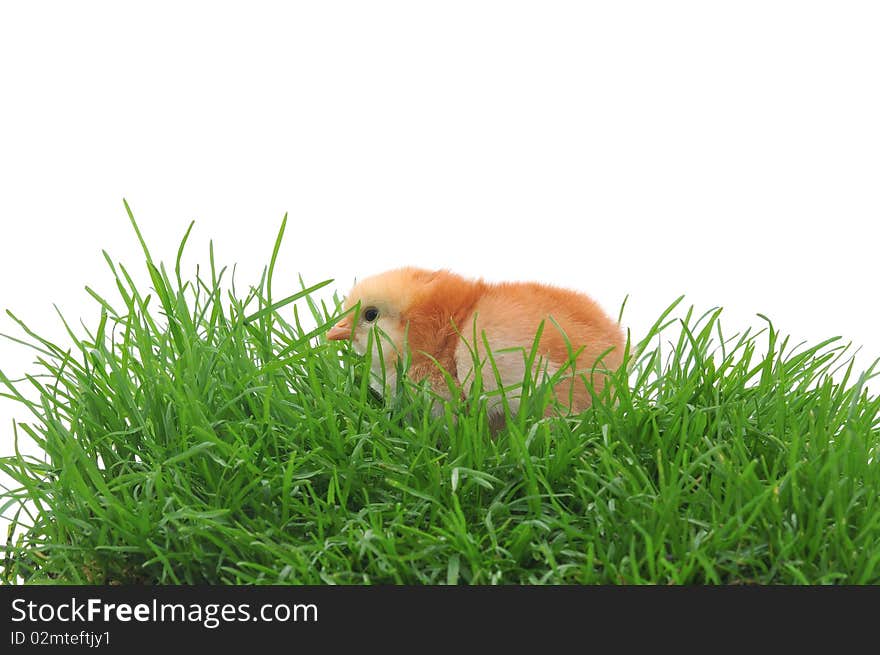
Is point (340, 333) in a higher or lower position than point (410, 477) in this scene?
higher

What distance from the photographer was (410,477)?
6.26ft

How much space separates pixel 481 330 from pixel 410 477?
1.32 ft

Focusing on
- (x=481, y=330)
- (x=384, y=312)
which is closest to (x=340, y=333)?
(x=384, y=312)

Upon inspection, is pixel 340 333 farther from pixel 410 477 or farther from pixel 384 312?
pixel 410 477

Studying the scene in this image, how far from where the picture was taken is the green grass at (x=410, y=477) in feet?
5.58

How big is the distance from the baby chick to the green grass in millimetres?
80

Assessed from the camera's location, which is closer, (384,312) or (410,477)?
(410,477)

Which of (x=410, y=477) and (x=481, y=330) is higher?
(x=481, y=330)

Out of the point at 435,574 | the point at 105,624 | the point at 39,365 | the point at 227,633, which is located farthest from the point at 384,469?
the point at 39,365

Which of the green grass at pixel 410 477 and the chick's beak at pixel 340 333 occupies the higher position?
the chick's beak at pixel 340 333

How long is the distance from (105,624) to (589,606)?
0.85 meters

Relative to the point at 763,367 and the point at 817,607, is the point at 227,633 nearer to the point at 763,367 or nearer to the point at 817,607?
the point at 817,607

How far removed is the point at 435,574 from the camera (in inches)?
67.2

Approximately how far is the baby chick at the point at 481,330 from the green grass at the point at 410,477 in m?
0.08
